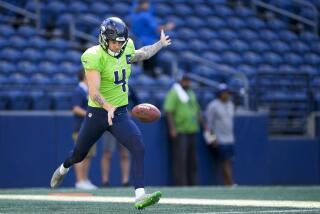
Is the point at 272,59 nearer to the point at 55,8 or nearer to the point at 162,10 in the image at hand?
the point at 162,10

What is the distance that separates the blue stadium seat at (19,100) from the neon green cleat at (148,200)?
276 inches

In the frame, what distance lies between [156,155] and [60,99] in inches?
70.5

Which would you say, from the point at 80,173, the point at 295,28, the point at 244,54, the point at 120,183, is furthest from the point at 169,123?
the point at 295,28

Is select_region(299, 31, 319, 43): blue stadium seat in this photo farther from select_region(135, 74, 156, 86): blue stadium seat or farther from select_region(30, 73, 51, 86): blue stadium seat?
select_region(30, 73, 51, 86): blue stadium seat

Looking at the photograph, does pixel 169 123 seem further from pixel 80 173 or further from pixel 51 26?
pixel 51 26

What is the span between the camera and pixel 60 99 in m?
15.2

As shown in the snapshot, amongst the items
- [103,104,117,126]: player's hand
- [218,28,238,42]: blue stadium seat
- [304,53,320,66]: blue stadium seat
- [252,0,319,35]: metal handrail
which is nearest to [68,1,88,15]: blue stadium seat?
[218,28,238,42]: blue stadium seat

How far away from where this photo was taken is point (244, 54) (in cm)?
1809

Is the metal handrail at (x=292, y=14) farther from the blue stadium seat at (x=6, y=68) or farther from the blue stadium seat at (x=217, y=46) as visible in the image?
the blue stadium seat at (x=6, y=68)

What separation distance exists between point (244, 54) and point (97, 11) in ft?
9.43

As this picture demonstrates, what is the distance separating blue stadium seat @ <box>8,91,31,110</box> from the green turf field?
11.8 ft

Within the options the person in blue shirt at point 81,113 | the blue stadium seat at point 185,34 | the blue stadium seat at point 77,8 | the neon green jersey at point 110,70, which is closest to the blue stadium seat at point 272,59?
the blue stadium seat at point 185,34

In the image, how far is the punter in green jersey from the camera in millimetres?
8555

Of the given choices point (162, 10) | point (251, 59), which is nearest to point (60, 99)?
point (162, 10)
